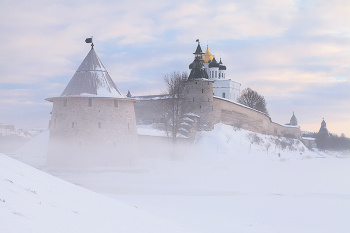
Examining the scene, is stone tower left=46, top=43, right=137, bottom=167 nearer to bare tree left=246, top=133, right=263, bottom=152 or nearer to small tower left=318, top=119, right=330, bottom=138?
bare tree left=246, top=133, right=263, bottom=152

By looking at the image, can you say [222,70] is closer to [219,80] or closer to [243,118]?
[219,80]

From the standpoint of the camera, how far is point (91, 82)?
798 inches

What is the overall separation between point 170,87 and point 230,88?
23803 mm

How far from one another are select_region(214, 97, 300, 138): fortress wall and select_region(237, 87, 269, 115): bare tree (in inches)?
138

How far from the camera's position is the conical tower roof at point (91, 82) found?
19.9m

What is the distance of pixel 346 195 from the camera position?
13414 mm

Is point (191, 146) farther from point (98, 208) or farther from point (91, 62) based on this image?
point (98, 208)

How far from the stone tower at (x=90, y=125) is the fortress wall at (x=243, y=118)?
1496cm

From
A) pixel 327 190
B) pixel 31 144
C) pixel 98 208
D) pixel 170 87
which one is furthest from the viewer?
pixel 31 144

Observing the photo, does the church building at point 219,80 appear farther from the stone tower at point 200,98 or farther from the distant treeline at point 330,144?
the distant treeline at point 330,144

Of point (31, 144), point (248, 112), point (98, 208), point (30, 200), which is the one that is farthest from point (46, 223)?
point (248, 112)

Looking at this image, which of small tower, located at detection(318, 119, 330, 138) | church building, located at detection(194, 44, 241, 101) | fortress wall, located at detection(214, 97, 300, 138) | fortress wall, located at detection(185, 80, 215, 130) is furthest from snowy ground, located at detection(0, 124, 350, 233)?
small tower, located at detection(318, 119, 330, 138)

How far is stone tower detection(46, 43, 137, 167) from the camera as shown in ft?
63.8

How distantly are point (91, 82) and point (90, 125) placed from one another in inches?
94.6
